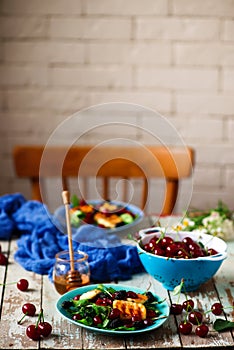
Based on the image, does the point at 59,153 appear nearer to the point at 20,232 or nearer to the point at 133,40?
the point at 20,232

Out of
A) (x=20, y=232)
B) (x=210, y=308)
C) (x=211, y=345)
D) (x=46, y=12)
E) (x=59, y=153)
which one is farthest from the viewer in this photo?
(x=46, y=12)

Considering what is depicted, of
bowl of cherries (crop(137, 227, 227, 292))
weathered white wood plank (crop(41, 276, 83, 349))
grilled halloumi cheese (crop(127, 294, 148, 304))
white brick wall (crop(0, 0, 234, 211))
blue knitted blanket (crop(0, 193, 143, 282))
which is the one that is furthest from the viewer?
white brick wall (crop(0, 0, 234, 211))

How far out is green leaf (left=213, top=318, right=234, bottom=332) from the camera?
1390 mm

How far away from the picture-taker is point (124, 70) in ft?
9.87

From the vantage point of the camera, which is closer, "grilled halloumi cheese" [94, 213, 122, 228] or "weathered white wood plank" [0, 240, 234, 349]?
"weathered white wood plank" [0, 240, 234, 349]

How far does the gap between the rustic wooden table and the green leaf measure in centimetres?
1

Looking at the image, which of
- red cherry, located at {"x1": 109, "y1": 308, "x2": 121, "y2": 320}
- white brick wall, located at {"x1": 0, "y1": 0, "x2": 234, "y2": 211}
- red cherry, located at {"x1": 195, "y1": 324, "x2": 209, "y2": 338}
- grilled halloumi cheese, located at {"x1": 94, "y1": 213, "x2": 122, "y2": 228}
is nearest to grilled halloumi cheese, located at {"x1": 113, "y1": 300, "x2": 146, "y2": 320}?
red cherry, located at {"x1": 109, "y1": 308, "x2": 121, "y2": 320}

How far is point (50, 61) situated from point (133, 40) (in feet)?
1.29

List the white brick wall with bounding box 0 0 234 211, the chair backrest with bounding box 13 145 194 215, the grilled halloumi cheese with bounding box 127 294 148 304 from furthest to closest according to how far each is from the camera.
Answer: the white brick wall with bounding box 0 0 234 211
the chair backrest with bounding box 13 145 194 215
the grilled halloumi cheese with bounding box 127 294 148 304

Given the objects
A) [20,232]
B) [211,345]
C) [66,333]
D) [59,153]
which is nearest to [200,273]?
[211,345]

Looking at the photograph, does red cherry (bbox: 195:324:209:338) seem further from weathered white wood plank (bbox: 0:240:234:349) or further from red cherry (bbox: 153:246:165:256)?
red cherry (bbox: 153:246:165:256)

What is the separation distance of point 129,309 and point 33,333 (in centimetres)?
21

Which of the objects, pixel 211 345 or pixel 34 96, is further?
pixel 34 96

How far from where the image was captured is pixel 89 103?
3043 millimetres
